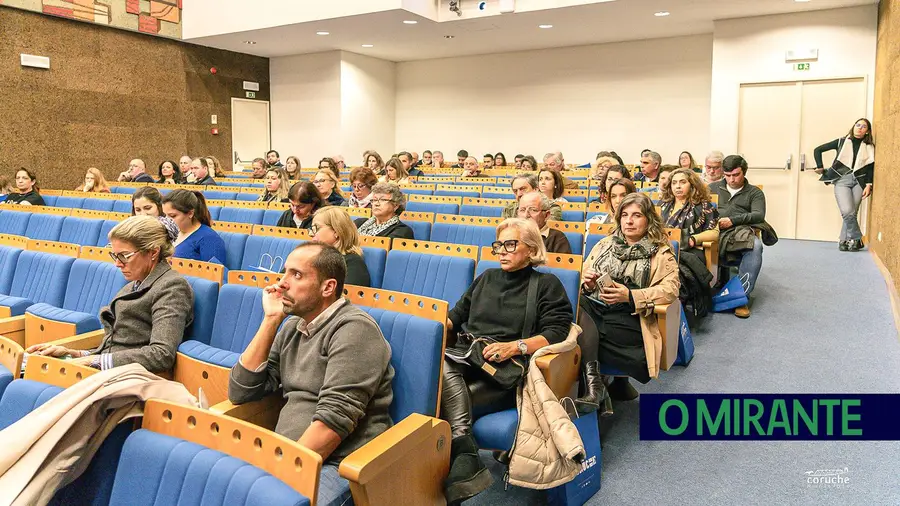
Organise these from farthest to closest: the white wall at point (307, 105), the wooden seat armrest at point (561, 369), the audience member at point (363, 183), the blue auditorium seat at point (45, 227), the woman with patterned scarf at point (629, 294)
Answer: the white wall at point (307, 105) → the audience member at point (363, 183) → the blue auditorium seat at point (45, 227) → the woman with patterned scarf at point (629, 294) → the wooden seat armrest at point (561, 369)

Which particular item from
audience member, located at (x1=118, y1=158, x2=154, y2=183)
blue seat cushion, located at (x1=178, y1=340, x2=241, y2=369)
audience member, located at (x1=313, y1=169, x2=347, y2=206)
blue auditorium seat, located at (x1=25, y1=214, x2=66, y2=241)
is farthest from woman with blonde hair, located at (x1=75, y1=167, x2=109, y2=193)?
blue seat cushion, located at (x1=178, y1=340, x2=241, y2=369)

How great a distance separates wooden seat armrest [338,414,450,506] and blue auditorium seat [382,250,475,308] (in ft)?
4.54

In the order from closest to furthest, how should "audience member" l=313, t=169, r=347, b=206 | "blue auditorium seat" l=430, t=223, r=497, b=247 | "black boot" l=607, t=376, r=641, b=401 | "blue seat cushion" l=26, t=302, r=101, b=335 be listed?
"blue seat cushion" l=26, t=302, r=101, b=335 → "black boot" l=607, t=376, r=641, b=401 → "blue auditorium seat" l=430, t=223, r=497, b=247 → "audience member" l=313, t=169, r=347, b=206

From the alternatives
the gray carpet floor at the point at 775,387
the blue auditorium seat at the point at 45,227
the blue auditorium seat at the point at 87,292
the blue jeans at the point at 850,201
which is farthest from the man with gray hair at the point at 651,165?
the blue auditorium seat at the point at 45,227

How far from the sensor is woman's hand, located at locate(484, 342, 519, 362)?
237 cm

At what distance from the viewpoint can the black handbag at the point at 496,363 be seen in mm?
2354

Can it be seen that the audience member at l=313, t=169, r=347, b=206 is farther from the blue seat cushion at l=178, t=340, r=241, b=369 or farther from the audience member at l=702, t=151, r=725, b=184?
the audience member at l=702, t=151, r=725, b=184

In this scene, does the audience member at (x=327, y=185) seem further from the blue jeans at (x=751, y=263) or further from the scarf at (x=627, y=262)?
the blue jeans at (x=751, y=263)

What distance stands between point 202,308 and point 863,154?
25.9ft

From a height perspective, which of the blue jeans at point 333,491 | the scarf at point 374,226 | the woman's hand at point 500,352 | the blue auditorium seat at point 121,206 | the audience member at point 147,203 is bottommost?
the blue jeans at point 333,491

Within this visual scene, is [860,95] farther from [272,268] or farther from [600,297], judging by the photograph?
[272,268]

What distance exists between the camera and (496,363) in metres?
2.39

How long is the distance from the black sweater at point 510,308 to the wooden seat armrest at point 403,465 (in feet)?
2.56

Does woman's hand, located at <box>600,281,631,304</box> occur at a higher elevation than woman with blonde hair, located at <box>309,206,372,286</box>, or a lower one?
lower
